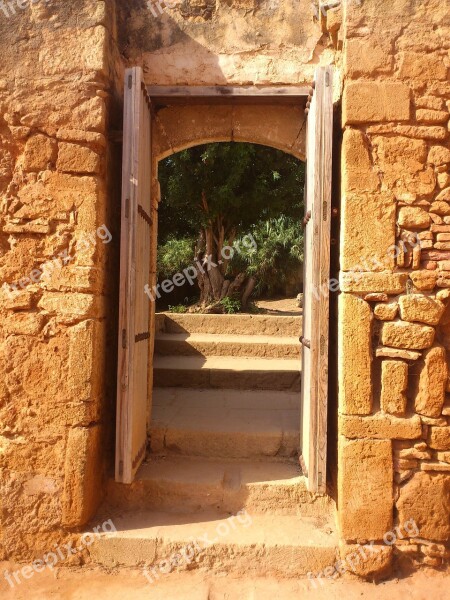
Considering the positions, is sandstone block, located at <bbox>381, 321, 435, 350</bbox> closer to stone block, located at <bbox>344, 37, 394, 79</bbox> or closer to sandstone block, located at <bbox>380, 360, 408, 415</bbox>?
sandstone block, located at <bbox>380, 360, 408, 415</bbox>

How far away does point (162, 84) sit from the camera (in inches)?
153

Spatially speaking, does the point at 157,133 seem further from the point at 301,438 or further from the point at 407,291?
the point at 301,438

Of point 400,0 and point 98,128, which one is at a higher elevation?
point 400,0

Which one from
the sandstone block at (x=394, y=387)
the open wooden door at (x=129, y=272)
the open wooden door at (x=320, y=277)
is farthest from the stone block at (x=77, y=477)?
the sandstone block at (x=394, y=387)

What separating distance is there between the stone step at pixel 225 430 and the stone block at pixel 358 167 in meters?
2.07

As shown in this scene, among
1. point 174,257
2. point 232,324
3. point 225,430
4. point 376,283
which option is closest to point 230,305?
point 232,324

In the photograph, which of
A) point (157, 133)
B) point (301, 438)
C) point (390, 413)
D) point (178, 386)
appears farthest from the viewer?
point (178, 386)

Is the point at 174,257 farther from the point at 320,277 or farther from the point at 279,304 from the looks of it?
the point at 320,277

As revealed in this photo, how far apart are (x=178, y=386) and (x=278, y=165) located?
610cm

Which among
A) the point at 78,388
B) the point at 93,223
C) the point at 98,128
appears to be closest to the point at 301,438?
the point at 78,388

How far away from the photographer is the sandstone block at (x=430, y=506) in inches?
117

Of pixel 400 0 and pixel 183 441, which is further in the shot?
pixel 183 441

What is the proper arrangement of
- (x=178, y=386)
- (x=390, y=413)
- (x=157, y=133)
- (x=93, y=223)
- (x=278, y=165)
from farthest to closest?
(x=278, y=165) < (x=178, y=386) < (x=157, y=133) < (x=93, y=223) < (x=390, y=413)

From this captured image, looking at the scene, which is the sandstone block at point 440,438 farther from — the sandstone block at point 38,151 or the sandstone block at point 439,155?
the sandstone block at point 38,151
